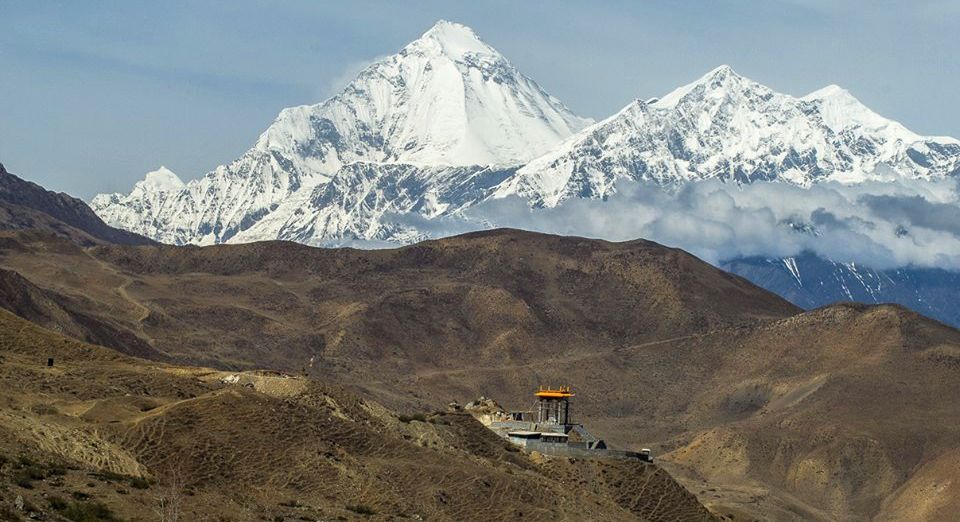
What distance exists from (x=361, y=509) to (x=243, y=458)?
6619mm

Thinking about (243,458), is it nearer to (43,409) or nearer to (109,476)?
(43,409)

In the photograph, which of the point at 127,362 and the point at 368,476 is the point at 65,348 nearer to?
the point at 127,362

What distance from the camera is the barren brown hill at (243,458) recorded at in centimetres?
8188

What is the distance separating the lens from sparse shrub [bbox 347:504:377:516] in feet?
301

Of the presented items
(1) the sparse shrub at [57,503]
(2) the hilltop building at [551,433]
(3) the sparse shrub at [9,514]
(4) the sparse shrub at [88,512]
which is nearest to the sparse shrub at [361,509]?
(4) the sparse shrub at [88,512]

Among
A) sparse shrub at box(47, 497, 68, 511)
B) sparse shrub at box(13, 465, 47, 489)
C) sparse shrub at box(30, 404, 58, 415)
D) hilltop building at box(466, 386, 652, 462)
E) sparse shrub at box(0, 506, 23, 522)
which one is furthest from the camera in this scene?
hilltop building at box(466, 386, 652, 462)

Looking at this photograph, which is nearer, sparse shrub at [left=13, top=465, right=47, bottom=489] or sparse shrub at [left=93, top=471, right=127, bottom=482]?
sparse shrub at [left=13, top=465, right=47, bottom=489]

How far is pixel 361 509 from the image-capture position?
92.0 metres

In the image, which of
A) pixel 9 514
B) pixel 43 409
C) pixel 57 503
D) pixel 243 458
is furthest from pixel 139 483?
pixel 9 514

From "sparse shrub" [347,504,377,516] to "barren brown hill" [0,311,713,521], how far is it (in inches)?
3.5

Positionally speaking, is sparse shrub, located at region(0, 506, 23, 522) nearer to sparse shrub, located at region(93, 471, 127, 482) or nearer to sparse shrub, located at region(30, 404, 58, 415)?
sparse shrub, located at region(93, 471, 127, 482)

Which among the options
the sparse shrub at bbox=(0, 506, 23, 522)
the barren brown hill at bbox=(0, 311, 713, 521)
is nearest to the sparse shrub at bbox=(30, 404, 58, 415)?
the barren brown hill at bbox=(0, 311, 713, 521)

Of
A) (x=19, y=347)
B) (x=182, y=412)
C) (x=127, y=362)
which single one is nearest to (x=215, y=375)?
(x=127, y=362)

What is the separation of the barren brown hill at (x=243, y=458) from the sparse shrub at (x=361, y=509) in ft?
0.29
